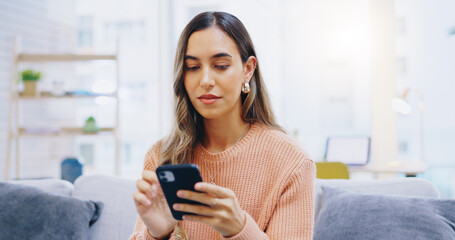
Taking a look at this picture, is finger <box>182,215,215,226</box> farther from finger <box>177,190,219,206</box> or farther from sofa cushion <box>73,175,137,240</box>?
sofa cushion <box>73,175,137,240</box>

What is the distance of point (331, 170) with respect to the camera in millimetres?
2738

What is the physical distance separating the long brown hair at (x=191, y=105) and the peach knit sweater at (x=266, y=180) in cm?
4

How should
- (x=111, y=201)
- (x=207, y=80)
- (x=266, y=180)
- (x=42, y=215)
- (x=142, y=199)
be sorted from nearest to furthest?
(x=142, y=199), (x=207, y=80), (x=266, y=180), (x=42, y=215), (x=111, y=201)

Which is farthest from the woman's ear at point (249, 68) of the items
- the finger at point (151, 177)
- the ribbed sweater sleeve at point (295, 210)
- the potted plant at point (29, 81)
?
the potted plant at point (29, 81)

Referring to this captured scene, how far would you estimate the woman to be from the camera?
106 cm

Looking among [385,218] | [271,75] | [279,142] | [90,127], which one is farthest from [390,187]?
[271,75]

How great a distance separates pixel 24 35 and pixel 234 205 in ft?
13.8

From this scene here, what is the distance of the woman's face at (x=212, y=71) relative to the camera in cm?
108

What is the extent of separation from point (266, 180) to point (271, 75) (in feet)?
11.0

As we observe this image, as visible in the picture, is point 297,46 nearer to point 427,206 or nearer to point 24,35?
point 24,35

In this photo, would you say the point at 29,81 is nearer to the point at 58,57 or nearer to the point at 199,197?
the point at 58,57

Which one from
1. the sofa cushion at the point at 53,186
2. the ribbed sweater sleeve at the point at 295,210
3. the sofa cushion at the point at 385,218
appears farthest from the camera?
the sofa cushion at the point at 53,186

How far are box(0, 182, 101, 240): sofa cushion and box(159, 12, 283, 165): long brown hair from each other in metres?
0.60

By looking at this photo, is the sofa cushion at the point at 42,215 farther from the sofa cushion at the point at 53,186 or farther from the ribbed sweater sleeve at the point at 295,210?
the ribbed sweater sleeve at the point at 295,210
